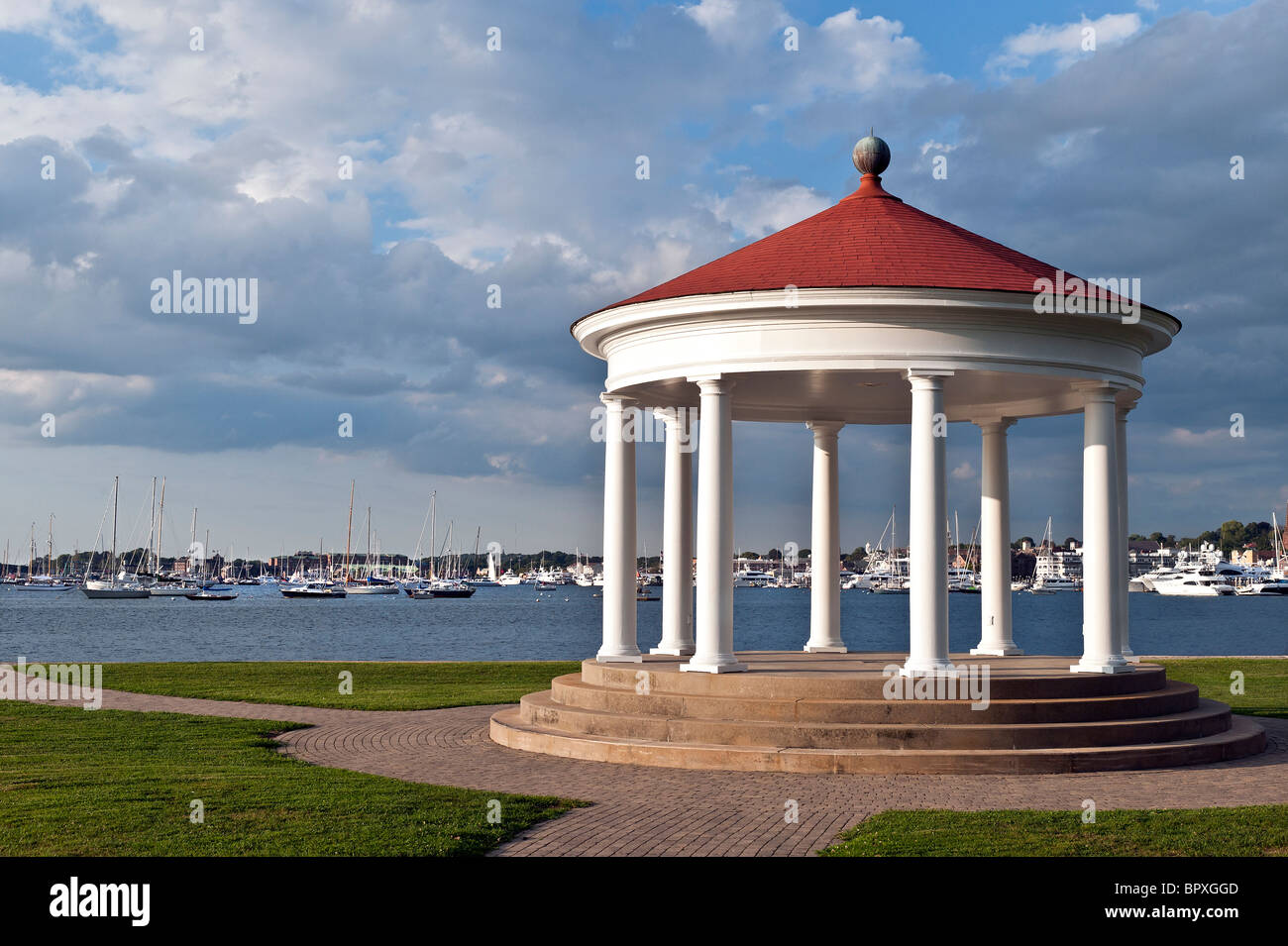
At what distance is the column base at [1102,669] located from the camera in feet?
77.7


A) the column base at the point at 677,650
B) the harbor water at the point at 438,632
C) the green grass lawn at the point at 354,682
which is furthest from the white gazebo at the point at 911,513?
the harbor water at the point at 438,632

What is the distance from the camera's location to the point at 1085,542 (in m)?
25.0

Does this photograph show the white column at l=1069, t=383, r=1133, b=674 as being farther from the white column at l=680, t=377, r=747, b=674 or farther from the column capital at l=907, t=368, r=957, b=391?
the white column at l=680, t=377, r=747, b=674

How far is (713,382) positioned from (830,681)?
6.11 meters

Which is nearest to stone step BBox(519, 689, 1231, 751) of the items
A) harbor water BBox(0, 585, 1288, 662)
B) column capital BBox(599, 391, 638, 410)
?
column capital BBox(599, 391, 638, 410)

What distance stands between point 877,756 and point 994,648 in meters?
10.9

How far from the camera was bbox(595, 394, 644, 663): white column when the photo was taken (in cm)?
2719

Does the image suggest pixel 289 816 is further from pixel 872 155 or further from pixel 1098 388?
pixel 872 155

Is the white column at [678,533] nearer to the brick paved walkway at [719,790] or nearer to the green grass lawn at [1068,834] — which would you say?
the brick paved walkway at [719,790]

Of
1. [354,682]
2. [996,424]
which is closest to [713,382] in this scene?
[996,424]

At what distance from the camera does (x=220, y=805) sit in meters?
16.4

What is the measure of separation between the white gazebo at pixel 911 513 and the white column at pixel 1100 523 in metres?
0.05

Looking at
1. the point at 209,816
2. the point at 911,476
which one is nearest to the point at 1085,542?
the point at 911,476
